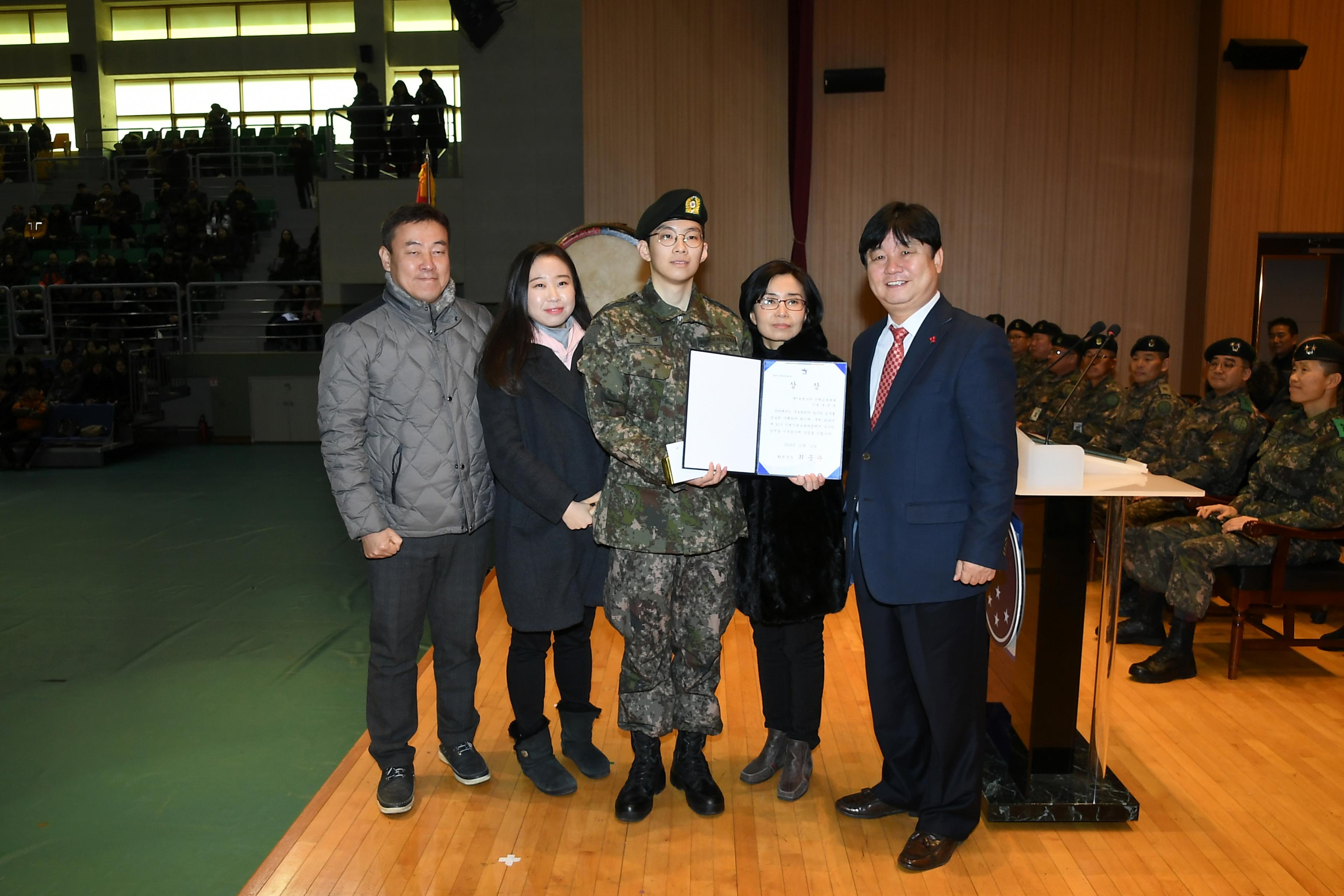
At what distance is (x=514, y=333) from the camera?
8.86ft

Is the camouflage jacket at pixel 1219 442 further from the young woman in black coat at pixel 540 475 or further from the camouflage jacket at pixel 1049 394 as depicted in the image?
the young woman in black coat at pixel 540 475

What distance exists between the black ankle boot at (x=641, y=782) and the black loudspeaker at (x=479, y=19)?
7.92 m

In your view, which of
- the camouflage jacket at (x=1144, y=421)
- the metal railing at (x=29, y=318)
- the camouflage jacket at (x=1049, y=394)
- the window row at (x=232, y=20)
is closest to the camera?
the camouflage jacket at (x=1144, y=421)

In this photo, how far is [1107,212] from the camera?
8938mm

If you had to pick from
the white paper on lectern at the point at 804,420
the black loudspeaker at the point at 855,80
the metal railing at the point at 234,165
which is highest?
the metal railing at the point at 234,165

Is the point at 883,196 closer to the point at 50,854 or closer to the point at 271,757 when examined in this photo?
the point at 271,757

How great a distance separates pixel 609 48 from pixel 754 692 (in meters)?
5.67

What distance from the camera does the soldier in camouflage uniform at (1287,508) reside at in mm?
3775

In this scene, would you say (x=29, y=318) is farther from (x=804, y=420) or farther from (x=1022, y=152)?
(x=804, y=420)

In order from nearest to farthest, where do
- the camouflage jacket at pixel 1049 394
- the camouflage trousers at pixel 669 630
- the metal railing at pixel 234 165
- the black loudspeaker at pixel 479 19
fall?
the camouflage trousers at pixel 669 630
the camouflage jacket at pixel 1049 394
the black loudspeaker at pixel 479 19
the metal railing at pixel 234 165

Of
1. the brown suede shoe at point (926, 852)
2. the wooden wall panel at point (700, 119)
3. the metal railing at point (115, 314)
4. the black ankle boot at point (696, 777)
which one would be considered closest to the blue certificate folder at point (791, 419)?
the black ankle boot at point (696, 777)

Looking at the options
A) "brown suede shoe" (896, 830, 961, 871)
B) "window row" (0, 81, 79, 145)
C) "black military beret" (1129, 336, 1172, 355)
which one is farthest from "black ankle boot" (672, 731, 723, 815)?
"window row" (0, 81, 79, 145)

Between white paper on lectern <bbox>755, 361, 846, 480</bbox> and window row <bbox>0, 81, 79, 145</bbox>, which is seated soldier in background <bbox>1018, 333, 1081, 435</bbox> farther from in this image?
window row <bbox>0, 81, 79, 145</bbox>

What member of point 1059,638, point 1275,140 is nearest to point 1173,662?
point 1059,638
